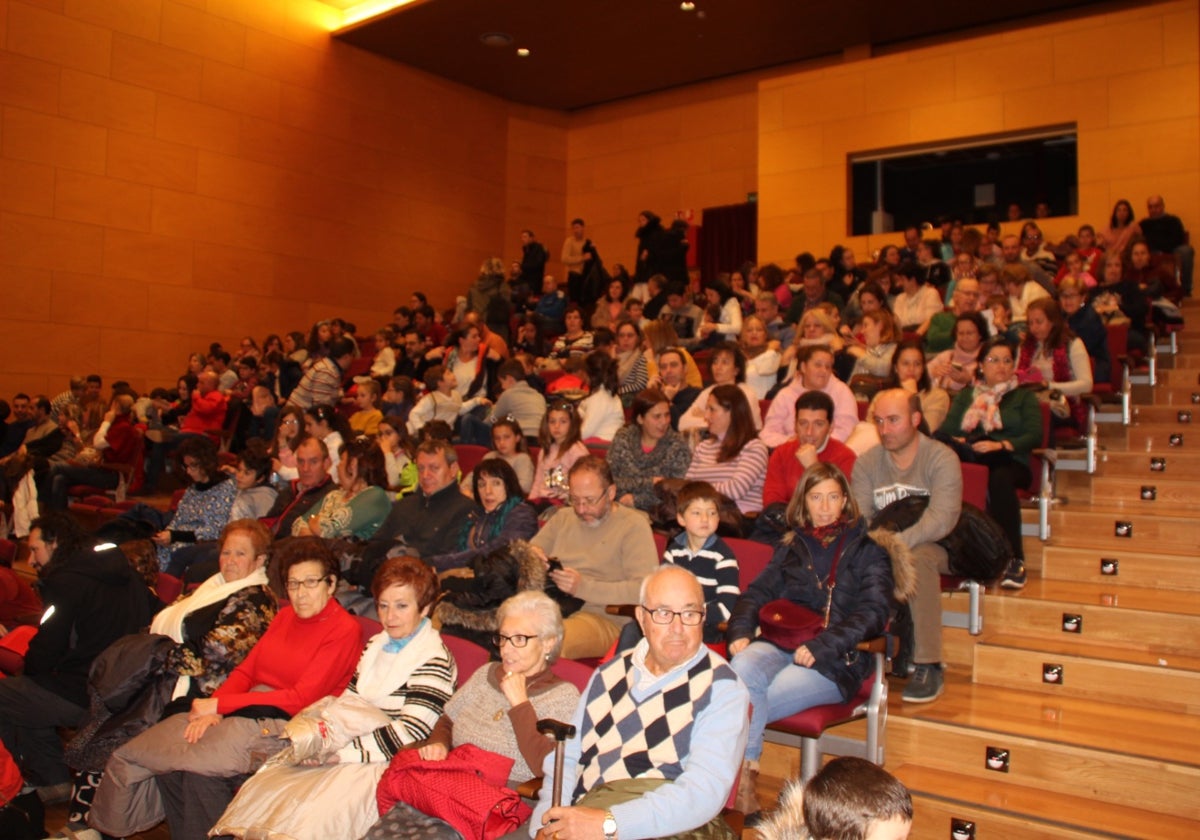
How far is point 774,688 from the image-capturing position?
9.51 ft

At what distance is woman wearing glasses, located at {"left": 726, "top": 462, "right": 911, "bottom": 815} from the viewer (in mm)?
2883

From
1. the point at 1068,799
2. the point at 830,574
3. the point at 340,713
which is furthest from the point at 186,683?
the point at 1068,799

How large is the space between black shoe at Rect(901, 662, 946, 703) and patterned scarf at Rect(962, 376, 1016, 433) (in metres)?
1.47

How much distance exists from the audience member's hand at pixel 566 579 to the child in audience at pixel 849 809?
1943 mm

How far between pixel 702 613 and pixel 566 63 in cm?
1178

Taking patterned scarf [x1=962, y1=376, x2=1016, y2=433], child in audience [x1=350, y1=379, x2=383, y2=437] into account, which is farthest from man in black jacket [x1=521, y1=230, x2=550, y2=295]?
patterned scarf [x1=962, y1=376, x2=1016, y2=433]

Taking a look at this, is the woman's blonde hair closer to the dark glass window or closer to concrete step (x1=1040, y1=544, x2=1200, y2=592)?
concrete step (x1=1040, y1=544, x2=1200, y2=592)

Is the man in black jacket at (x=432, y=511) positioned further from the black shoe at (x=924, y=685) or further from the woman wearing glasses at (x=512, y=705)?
the black shoe at (x=924, y=685)

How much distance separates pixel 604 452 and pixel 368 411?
106 inches

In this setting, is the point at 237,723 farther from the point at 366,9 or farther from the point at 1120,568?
the point at 366,9

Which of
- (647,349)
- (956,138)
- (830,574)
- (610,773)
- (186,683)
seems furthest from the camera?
(956,138)

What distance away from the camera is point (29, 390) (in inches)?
387

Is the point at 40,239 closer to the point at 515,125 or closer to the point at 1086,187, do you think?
the point at 515,125

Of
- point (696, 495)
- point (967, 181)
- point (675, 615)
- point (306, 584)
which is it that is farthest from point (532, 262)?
point (675, 615)
